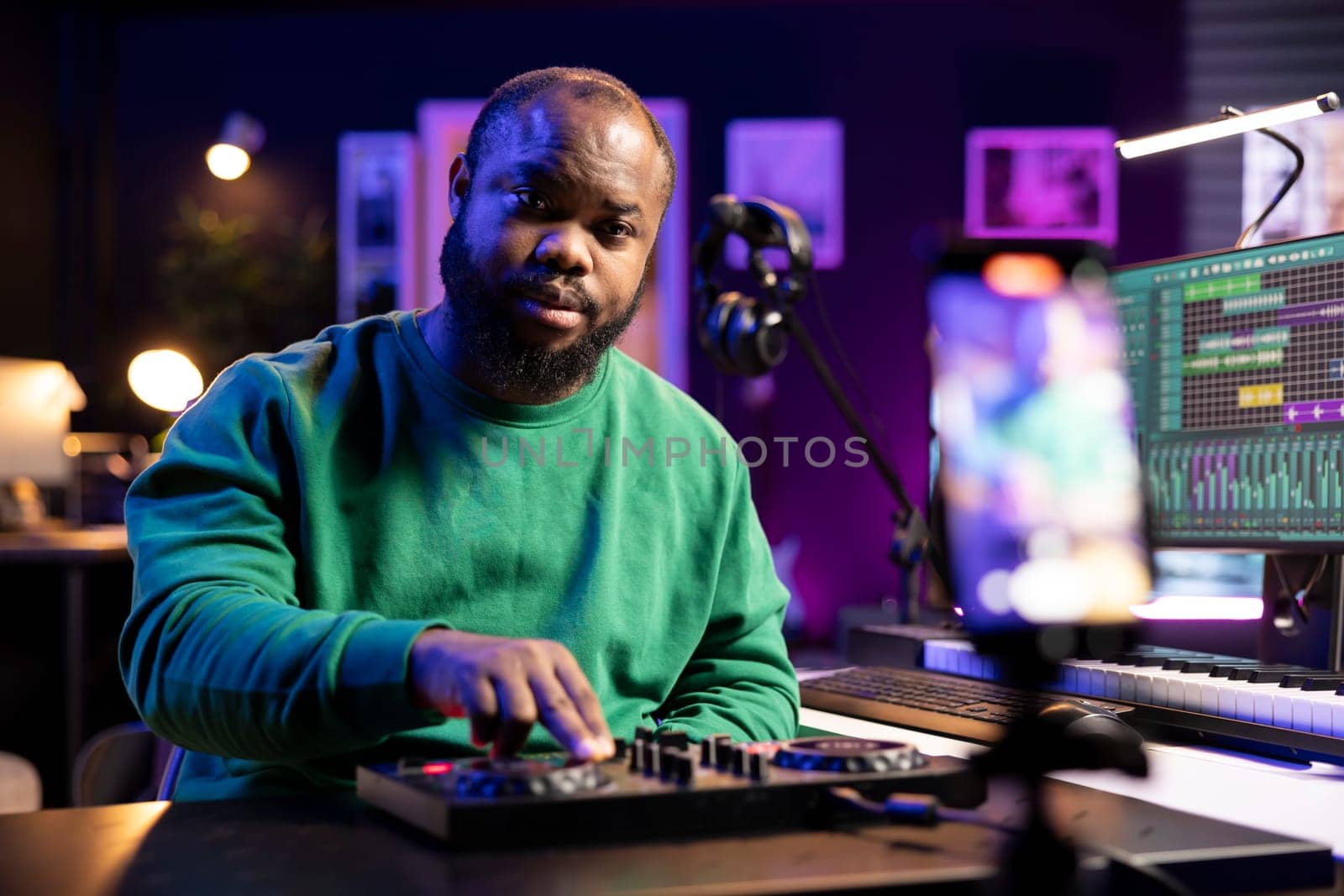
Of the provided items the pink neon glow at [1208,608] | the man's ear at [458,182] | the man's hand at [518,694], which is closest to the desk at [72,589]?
the man's ear at [458,182]

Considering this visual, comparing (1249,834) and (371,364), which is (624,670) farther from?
(1249,834)

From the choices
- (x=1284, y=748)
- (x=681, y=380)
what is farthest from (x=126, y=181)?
(x=1284, y=748)

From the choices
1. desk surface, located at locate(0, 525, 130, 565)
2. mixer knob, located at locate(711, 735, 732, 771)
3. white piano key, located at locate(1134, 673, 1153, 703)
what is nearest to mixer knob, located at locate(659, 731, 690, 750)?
mixer knob, located at locate(711, 735, 732, 771)

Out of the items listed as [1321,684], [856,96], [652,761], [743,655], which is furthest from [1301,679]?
[856,96]

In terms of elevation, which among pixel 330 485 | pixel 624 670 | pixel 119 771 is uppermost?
pixel 330 485

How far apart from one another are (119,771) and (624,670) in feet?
1.91

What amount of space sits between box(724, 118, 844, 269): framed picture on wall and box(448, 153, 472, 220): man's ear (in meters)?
3.66

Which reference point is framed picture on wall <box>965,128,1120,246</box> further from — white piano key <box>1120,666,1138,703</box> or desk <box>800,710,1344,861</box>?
desk <box>800,710,1344,861</box>

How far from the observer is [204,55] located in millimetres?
5355

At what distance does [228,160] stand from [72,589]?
7.26 ft

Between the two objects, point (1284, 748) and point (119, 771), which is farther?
point (119, 771)

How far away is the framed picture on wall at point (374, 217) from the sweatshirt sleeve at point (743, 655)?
4.01 meters

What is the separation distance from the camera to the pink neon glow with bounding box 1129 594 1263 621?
1551 millimetres

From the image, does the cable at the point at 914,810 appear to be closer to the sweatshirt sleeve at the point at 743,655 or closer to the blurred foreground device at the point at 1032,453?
the blurred foreground device at the point at 1032,453
